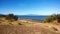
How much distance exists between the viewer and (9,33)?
42.1 feet

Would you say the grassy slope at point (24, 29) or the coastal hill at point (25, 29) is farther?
the coastal hill at point (25, 29)

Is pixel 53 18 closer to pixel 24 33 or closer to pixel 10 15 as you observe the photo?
pixel 10 15

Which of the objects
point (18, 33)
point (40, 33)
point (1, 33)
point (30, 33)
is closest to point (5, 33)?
point (1, 33)

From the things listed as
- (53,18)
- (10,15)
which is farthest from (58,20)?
(10,15)

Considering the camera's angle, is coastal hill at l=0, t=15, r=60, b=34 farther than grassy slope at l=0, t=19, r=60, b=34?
Yes

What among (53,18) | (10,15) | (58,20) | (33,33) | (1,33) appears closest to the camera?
(1,33)

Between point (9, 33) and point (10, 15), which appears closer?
point (9, 33)

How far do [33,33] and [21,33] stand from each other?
1.20 meters

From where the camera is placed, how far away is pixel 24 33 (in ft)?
43.7

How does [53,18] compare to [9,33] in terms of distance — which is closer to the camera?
[9,33]

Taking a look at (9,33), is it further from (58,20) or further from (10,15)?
(10,15)

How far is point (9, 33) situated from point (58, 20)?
1486 cm

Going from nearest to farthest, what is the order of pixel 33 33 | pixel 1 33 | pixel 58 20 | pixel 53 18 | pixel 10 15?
pixel 1 33 < pixel 33 33 < pixel 58 20 < pixel 53 18 < pixel 10 15

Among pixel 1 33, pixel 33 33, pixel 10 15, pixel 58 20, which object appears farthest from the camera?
pixel 10 15
